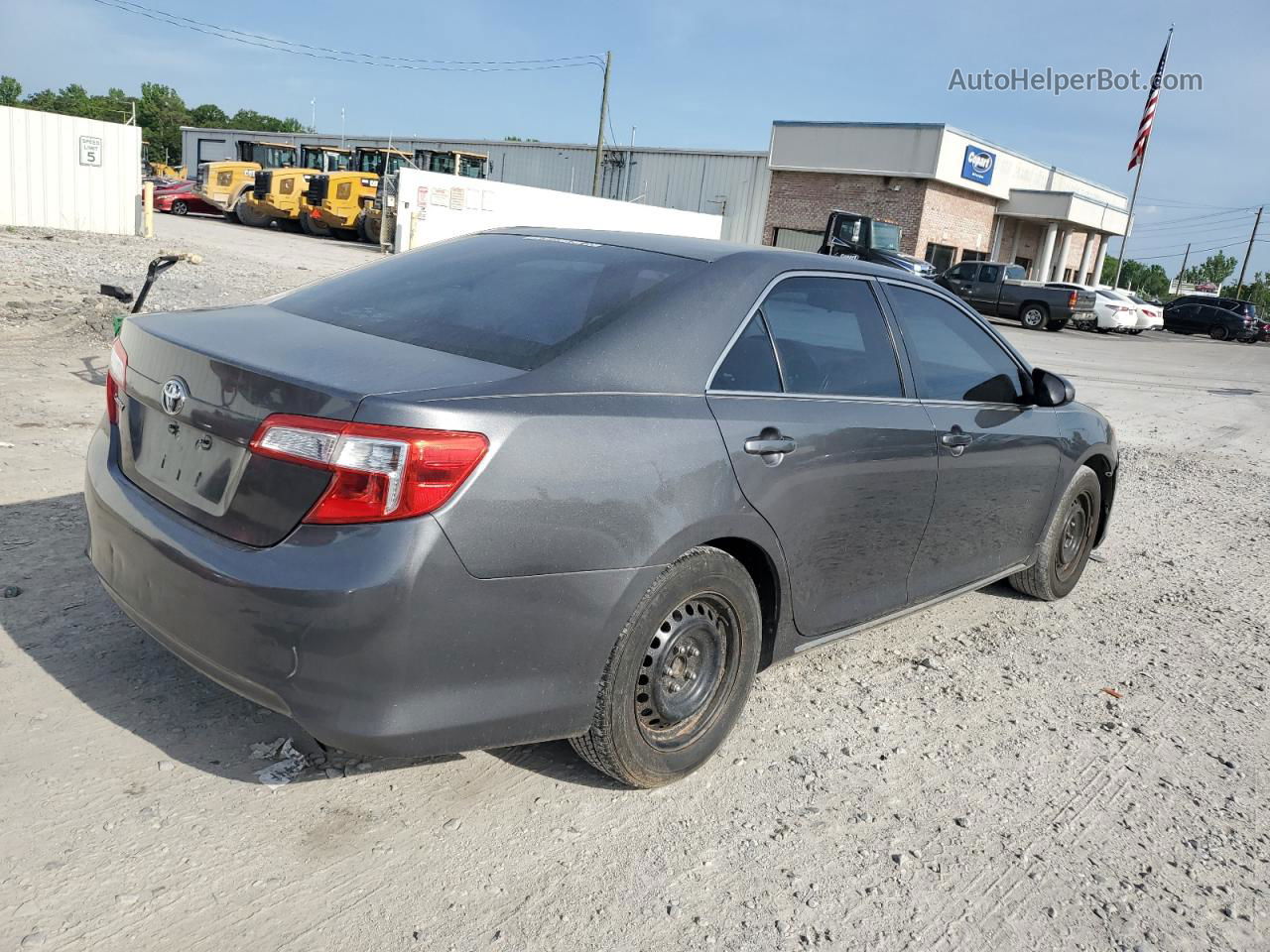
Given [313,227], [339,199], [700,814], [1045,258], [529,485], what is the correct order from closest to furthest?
[529,485] → [700,814] → [339,199] → [313,227] → [1045,258]

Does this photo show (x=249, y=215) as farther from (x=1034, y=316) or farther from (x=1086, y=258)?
(x=1086, y=258)

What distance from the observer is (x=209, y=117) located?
11431 centimetres


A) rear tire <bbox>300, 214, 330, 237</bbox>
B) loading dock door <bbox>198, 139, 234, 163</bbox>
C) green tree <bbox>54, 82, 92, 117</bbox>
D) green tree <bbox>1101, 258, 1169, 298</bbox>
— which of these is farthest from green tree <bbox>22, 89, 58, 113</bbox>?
green tree <bbox>1101, 258, 1169, 298</bbox>

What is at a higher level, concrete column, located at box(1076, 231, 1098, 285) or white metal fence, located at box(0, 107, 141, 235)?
concrete column, located at box(1076, 231, 1098, 285)

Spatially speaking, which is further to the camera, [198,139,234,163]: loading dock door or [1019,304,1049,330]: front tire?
[198,139,234,163]: loading dock door

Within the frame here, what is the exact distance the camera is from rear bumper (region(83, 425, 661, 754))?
2285 millimetres

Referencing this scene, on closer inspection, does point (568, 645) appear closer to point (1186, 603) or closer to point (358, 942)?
point (358, 942)

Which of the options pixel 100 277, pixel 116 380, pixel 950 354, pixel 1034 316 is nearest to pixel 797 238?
pixel 1034 316

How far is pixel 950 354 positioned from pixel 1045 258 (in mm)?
49033

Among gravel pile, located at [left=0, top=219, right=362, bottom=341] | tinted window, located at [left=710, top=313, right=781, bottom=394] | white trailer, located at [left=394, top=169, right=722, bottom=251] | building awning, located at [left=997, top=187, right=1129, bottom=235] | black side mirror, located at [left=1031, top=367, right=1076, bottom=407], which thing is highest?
building awning, located at [left=997, top=187, right=1129, bottom=235]

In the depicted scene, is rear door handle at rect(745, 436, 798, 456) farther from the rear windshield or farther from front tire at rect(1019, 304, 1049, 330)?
front tire at rect(1019, 304, 1049, 330)

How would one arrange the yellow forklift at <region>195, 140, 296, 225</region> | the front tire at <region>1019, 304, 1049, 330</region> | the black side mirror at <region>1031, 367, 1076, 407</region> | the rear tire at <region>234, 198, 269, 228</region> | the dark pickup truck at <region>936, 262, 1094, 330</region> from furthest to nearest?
the yellow forklift at <region>195, 140, 296, 225</region>, the rear tire at <region>234, 198, 269, 228</region>, the front tire at <region>1019, 304, 1049, 330</region>, the dark pickup truck at <region>936, 262, 1094, 330</region>, the black side mirror at <region>1031, 367, 1076, 407</region>

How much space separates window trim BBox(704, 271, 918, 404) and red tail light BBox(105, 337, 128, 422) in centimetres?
174

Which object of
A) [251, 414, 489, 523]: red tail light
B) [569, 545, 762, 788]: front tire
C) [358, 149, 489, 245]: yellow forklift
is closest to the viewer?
[251, 414, 489, 523]: red tail light
